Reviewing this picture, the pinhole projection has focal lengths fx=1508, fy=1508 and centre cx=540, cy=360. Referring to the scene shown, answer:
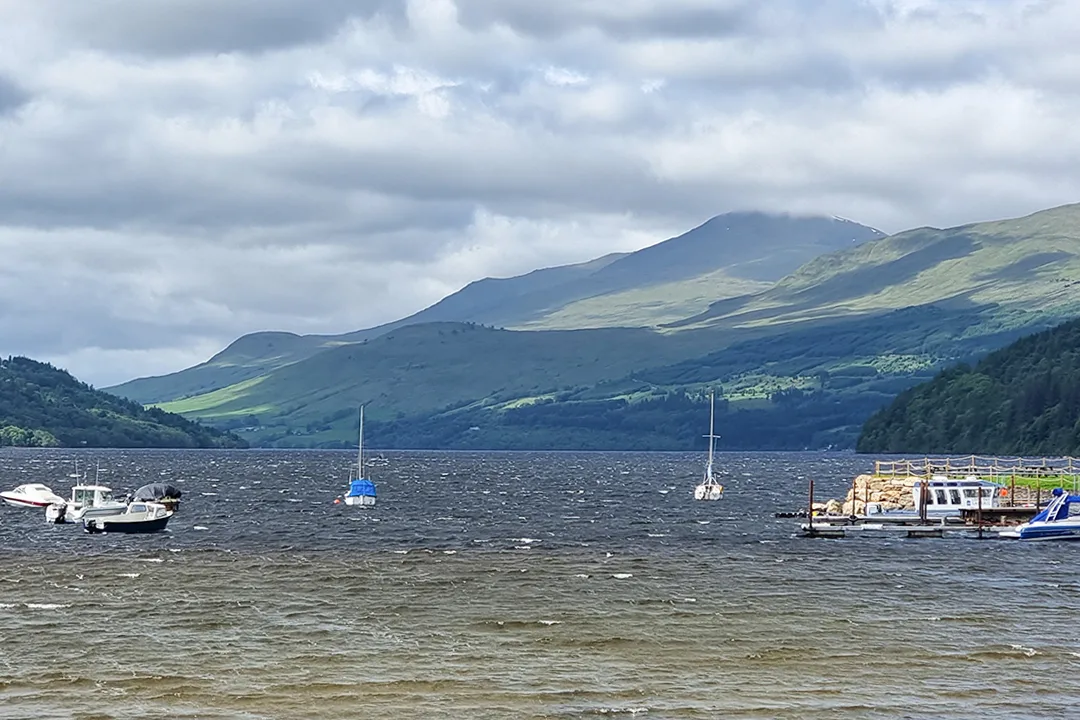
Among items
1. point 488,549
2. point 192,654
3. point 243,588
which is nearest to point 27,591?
point 243,588

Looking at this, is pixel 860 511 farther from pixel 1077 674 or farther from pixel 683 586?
pixel 1077 674

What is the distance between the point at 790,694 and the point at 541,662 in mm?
10542


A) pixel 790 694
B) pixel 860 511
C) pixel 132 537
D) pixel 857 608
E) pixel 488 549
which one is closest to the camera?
pixel 790 694

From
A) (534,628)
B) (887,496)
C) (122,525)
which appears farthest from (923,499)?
(534,628)

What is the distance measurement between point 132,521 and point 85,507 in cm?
1077

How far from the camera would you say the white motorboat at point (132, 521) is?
123062mm

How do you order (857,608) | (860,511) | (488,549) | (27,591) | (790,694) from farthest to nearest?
1. (860,511)
2. (488,549)
3. (27,591)
4. (857,608)
5. (790,694)

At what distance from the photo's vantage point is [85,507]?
13175cm

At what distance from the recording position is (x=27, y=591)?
78.5 metres

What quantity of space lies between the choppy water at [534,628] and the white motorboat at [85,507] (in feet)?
34.4

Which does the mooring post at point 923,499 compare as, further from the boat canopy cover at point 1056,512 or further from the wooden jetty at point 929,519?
the boat canopy cover at point 1056,512

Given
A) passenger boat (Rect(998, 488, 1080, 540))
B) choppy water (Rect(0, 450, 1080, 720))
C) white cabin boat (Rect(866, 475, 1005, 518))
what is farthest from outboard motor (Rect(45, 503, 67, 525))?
passenger boat (Rect(998, 488, 1080, 540))

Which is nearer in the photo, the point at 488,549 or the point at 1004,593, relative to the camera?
the point at 1004,593

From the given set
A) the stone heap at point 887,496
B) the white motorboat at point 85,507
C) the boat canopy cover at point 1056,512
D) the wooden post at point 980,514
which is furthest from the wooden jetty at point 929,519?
the white motorboat at point 85,507
